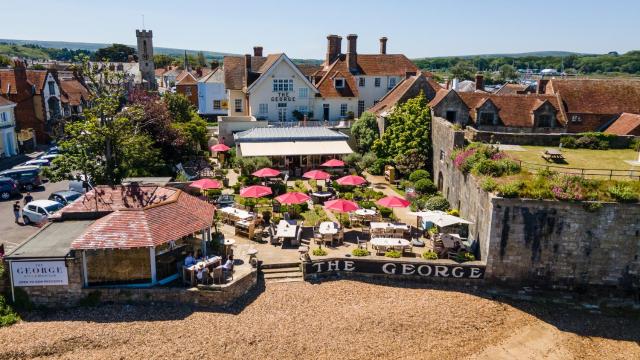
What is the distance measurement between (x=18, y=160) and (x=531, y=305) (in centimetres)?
4538

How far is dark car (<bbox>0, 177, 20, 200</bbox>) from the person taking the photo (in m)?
32.3

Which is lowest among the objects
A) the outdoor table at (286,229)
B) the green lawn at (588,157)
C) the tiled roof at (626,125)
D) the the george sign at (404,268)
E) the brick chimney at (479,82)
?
the the george sign at (404,268)

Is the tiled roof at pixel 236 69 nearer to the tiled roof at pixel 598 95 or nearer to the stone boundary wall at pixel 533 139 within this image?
the stone boundary wall at pixel 533 139

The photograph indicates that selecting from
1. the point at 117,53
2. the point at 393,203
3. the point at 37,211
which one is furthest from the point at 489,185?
the point at 117,53

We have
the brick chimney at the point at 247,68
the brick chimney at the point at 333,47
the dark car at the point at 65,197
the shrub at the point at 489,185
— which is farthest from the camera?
the brick chimney at the point at 333,47

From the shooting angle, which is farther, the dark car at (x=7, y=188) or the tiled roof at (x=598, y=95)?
the tiled roof at (x=598, y=95)

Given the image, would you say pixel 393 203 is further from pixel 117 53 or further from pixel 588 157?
pixel 117 53

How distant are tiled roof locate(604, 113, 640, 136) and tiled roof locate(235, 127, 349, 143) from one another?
21577 mm

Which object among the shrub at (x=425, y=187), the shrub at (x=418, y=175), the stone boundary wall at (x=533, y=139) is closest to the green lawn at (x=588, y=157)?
the stone boundary wall at (x=533, y=139)

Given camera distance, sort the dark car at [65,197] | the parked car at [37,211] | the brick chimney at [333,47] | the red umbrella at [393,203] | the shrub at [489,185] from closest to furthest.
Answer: the shrub at [489,185], the red umbrella at [393,203], the parked car at [37,211], the dark car at [65,197], the brick chimney at [333,47]

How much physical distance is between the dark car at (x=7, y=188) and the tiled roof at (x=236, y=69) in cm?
2384

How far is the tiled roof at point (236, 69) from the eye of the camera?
2023 inches

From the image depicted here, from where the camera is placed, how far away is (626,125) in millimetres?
37250

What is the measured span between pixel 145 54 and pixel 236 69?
44.2 m
